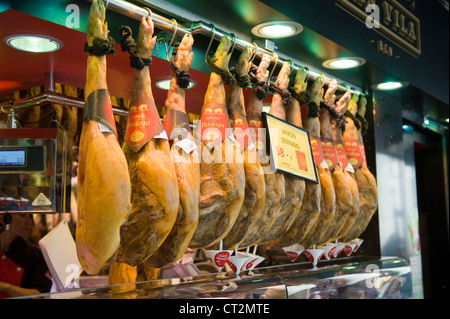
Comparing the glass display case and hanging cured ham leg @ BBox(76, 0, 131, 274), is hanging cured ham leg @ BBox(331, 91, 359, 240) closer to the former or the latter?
the glass display case

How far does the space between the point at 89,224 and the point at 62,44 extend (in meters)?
1.14

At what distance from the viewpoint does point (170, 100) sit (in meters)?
2.30

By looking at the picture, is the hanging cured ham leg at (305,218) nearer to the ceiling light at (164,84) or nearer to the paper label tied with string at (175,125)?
the ceiling light at (164,84)

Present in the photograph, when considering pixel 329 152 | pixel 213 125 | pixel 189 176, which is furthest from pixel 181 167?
pixel 329 152

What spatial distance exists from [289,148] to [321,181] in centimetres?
42

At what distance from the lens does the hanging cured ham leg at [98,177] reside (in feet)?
5.89

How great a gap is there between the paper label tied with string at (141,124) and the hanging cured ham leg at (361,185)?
1897 millimetres

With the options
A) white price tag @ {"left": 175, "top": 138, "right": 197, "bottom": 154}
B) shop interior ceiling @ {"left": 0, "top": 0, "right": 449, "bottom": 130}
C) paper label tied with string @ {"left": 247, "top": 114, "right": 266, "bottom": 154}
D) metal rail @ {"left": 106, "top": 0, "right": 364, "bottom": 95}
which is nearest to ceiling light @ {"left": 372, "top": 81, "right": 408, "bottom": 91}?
shop interior ceiling @ {"left": 0, "top": 0, "right": 449, "bottom": 130}

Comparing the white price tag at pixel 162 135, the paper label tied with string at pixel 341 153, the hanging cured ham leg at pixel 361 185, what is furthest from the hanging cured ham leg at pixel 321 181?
the white price tag at pixel 162 135

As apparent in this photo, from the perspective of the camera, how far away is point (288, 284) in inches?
100

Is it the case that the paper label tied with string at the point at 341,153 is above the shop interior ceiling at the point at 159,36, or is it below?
below

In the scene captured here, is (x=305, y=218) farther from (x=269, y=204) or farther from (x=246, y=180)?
(x=246, y=180)
